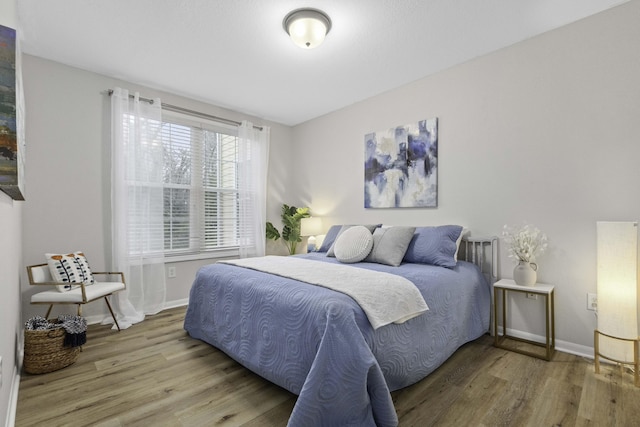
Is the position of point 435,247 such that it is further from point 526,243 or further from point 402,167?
point 402,167

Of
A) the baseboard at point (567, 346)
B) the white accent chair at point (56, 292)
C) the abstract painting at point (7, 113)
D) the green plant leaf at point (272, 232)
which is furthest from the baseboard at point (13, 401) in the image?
the baseboard at point (567, 346)

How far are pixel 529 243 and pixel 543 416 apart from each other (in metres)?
1.28

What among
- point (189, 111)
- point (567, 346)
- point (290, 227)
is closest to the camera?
point (567, 346)

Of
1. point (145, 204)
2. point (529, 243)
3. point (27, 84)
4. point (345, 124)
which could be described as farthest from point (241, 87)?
point (529, 243)

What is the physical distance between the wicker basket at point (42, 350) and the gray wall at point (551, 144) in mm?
3297

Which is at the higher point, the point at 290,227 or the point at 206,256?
the point at 290,227

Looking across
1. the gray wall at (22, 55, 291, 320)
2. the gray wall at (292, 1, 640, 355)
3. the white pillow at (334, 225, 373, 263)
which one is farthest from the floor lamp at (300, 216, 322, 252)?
the gray wall at (22, 55, 291, 320)

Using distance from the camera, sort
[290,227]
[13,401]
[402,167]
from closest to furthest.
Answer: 1. [13,401]
2. [402,167]
3. [290,227]

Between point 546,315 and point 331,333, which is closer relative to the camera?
point 331,333

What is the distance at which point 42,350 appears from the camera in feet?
6.96

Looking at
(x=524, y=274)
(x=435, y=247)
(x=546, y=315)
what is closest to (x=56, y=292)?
(x=435, y=247)

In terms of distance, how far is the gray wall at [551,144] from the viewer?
87.9 inches

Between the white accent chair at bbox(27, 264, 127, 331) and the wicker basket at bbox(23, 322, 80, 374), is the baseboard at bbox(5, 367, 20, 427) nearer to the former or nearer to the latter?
the wicker basket at bbox(23, 322, 80, 374)

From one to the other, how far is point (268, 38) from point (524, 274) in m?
2.87
